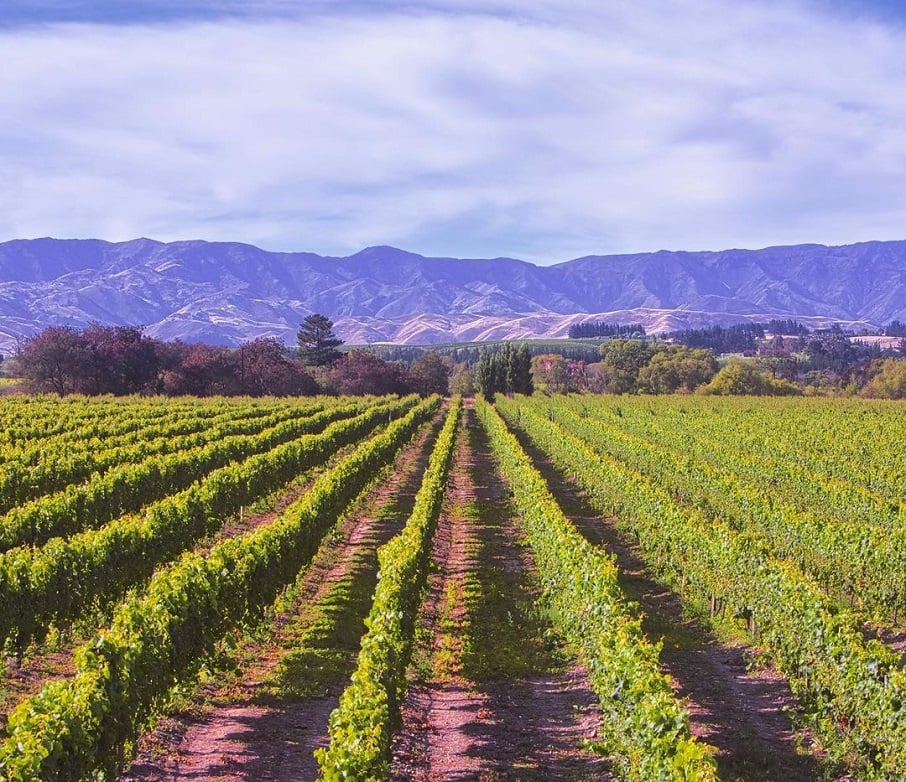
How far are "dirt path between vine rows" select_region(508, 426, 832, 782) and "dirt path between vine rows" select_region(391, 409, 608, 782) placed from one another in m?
1.57

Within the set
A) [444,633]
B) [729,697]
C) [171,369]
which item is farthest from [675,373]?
[729,697]

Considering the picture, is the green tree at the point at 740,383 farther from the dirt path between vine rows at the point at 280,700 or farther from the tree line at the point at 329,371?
the dirt path between vine rows at the point at 280,700

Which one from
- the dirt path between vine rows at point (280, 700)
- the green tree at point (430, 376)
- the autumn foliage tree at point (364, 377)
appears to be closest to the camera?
the dirt path between vine rows at point (280, 700)

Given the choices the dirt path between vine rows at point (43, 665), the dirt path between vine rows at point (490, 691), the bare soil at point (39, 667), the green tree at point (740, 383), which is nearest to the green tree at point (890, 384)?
the green tree at point (740, 383)

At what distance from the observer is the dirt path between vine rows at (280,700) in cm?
937

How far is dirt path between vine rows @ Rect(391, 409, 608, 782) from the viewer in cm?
966

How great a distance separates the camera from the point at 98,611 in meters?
13.8

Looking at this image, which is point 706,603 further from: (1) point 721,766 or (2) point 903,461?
(2) point 903,461

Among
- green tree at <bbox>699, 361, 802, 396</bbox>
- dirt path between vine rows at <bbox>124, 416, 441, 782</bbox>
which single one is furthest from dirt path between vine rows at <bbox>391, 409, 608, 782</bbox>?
green tree at <bbox>699, 361, 802, 396</bbox>

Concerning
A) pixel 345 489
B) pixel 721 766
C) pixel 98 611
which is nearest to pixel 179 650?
pixel 98 611

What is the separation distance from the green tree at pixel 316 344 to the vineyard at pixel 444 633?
92.1m

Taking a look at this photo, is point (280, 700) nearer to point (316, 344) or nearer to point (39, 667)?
point (39, 667)

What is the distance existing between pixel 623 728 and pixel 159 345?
87.6 metres

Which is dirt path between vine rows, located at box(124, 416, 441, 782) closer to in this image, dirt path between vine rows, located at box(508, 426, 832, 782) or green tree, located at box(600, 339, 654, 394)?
dirt path between vine rows, located at box(508, 426, 832, 782)
